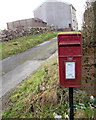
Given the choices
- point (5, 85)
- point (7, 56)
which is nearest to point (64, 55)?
point (5, 85)

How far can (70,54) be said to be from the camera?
6.57 feet


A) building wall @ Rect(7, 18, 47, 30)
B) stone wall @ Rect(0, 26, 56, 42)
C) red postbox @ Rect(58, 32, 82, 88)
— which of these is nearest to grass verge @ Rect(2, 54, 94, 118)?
red postbox @ Rect(58, 32, 82, 88)

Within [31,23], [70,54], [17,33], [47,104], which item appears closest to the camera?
[70,54]

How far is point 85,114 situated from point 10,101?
1572mm

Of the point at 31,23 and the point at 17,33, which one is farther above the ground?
the point at 31,23

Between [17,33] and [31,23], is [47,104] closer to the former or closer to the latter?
[17,33]

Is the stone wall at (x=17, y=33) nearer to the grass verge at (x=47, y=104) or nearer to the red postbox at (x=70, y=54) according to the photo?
the grass verge at (x=47, y=104)

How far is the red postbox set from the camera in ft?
6.51

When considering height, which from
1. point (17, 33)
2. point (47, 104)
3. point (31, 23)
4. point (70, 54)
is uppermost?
point (31, 23)

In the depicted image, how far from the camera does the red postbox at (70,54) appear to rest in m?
1.99

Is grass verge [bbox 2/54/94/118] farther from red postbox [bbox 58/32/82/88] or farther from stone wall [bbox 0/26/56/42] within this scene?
stone wall [bbox 0/26/56/42]

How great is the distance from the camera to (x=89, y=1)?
333 cm

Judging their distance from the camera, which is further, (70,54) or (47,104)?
(47,104)

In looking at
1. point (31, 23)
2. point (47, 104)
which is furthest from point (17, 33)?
point (47, 104)
